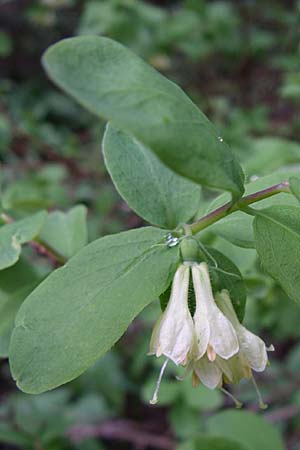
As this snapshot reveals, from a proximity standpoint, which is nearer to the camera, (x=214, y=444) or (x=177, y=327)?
(x=177, y=327)

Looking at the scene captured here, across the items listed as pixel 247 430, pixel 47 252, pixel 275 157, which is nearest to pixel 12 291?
pixel 47 252

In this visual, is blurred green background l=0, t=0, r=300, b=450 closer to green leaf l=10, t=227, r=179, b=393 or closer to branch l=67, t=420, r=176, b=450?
branch l=67, t=420, r=176, b=450

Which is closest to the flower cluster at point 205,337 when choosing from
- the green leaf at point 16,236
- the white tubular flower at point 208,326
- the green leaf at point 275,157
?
the white tubular flower at point 208,326

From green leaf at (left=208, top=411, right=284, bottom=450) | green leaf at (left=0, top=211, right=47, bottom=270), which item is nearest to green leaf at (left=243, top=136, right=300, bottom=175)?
green leaf at (left=208, top=411, right=284, bottom=450)

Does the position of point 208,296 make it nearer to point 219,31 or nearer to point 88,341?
point 88,341

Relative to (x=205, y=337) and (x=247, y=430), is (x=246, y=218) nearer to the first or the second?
(x=205, y=337)

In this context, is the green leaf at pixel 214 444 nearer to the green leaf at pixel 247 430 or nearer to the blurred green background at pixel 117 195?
the blurred green background at pixel 117 195

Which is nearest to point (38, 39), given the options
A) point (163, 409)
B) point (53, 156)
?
point (53, 156)
